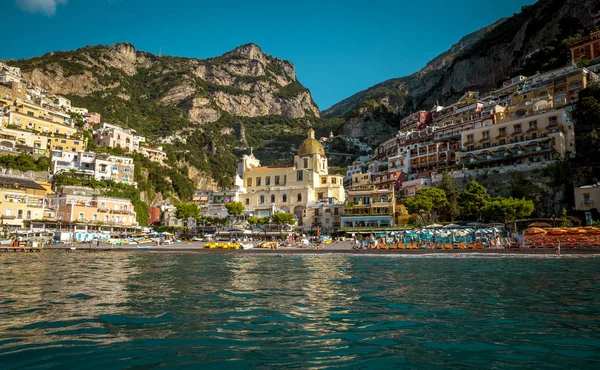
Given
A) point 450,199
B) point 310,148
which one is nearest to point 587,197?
point 450,199

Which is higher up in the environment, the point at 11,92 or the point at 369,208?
the point at 11,92

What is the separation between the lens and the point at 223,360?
721 cm

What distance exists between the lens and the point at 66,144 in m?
75.4

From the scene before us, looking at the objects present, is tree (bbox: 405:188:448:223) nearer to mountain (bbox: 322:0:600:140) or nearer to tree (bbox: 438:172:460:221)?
tree (bbox: 438:172:460:221)

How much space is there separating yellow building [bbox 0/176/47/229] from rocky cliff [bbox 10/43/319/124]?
2598 inches

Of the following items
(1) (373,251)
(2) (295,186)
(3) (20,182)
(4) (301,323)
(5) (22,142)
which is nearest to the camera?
(4) (301,323)

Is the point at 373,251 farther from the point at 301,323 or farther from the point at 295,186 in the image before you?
the point at 295,186

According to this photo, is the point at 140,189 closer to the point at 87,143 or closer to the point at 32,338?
the point at 87,143

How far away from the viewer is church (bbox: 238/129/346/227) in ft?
231

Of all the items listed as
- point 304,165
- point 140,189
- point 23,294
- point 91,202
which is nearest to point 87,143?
point 140,189

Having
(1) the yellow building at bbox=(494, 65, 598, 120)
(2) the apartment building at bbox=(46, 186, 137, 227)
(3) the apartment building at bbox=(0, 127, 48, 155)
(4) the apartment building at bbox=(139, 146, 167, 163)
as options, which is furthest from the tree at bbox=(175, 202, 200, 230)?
(1) the yellow building at bbox=(494, 65, 598, 120)

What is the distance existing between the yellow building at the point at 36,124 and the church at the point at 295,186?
3535 centimetres

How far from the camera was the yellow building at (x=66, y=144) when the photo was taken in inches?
2923

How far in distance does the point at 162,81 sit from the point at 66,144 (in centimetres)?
8442
